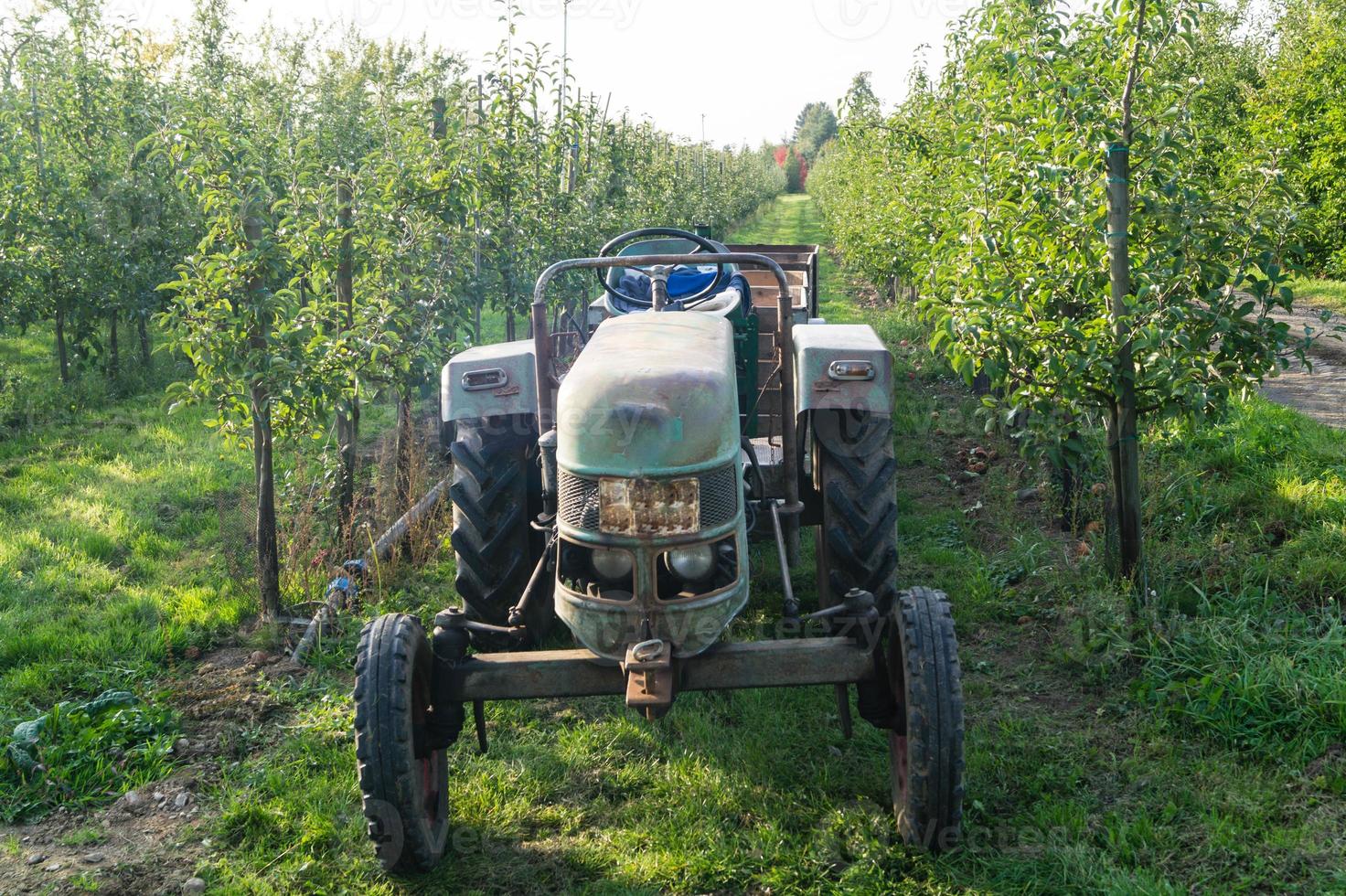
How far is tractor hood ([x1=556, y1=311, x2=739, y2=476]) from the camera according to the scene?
287cm

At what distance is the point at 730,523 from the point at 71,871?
7.43ft

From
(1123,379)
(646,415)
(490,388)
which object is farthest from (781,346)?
(1123,379)

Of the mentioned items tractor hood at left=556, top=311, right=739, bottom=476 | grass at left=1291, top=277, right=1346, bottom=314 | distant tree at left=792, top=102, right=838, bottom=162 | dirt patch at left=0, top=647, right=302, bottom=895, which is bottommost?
dirt patch at left=0, top=647, right=302, bottom=895

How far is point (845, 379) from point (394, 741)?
217 cm

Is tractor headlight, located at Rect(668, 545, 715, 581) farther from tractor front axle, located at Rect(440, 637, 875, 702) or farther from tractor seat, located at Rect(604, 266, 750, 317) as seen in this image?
tractor seat, located at Rect(604, 266, 750, 317)

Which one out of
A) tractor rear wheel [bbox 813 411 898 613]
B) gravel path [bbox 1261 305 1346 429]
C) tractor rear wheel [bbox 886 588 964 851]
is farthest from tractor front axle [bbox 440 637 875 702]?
gravel path [bbox 1261 305 1346 429]

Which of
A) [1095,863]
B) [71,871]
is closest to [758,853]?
[1095,863]

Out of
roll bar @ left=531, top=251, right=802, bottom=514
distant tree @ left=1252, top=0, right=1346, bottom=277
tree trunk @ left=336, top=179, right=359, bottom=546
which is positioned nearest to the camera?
roll bar @ left=531, top=251, right=802, bottom=514

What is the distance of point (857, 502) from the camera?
4.17m

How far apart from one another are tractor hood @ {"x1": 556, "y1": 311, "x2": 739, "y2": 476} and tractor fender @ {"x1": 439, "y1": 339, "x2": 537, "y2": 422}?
3.77 ft

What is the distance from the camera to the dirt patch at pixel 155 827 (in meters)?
3.23

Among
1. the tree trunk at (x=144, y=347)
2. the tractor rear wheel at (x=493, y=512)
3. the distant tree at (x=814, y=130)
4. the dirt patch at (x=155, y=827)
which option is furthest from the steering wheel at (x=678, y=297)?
the distant tree at (x=814, y=130)

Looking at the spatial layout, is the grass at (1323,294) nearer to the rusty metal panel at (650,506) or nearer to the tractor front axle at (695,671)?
the tractor front axle at (695,671)

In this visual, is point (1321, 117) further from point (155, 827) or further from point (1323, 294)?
point (155, 827)
